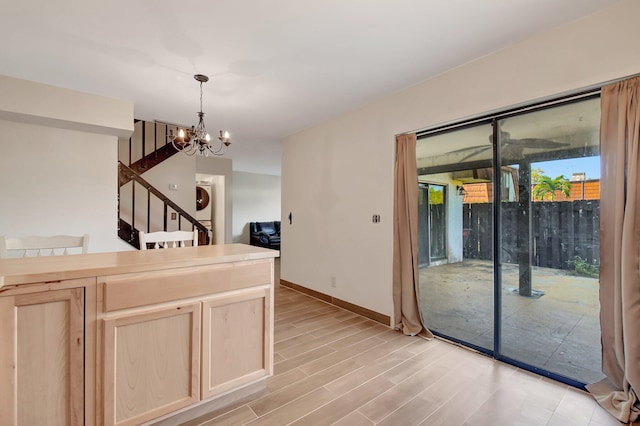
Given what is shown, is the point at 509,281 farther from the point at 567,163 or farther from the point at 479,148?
the point at 479,148

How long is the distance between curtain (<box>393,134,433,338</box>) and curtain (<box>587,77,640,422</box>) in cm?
134

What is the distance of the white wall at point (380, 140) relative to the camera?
191 cm

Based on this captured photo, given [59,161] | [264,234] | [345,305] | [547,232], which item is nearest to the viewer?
[547,232]

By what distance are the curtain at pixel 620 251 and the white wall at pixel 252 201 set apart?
8.12 meters

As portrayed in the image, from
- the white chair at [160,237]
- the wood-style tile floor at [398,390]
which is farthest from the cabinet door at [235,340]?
the white chair at [160,237]

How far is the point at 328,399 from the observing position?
75.4 inches

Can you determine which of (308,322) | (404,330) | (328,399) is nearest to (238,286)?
(328,399)

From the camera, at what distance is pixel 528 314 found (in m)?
2.38

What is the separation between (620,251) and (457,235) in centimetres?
117

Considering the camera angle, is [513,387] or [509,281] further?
[509,281]

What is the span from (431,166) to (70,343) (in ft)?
10.2

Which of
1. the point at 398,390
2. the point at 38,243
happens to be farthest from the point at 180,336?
the point at 398,390

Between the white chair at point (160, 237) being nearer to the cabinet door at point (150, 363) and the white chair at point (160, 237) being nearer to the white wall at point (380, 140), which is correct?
the cabinet door at point (150, 363)

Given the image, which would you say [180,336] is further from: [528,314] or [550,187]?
[550,187]
